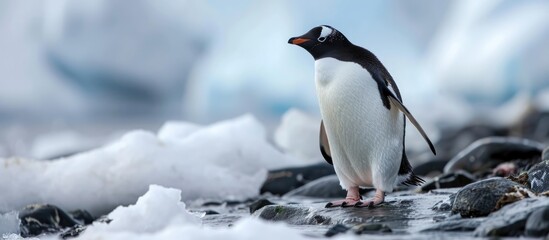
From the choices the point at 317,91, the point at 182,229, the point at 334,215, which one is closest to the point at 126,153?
the point at 317,91

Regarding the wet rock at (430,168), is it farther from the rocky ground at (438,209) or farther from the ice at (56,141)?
the ice at (56,141)

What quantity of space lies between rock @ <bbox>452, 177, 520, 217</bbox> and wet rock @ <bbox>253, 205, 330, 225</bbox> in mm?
652

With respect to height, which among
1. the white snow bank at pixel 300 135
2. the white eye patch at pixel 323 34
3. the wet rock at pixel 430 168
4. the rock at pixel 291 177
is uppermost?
the white snow bank at pixel 300 135

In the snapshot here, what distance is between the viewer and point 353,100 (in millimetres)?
4156

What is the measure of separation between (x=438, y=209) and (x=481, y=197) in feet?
1.43

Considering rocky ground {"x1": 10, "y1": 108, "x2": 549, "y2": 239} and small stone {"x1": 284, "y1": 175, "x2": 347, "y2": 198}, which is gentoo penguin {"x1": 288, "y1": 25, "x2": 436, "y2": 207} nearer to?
rocky ground {"x1": 10, "y1": 108, "x2": 549, "y2": 239}

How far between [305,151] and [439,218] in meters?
8.20

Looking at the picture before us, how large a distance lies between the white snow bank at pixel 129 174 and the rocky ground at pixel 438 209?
1.59 ft

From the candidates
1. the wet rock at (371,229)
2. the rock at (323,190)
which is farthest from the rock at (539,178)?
the rock at (323,190)

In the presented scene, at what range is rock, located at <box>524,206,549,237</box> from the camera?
2.61 m

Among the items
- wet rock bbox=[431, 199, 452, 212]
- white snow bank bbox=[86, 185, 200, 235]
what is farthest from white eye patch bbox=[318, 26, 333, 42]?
white snow bank bbox=[86, 185, 200, 235]

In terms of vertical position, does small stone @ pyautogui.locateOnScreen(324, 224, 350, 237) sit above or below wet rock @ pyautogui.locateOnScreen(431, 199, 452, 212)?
below

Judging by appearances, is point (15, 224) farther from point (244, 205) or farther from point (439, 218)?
point (439, 218)

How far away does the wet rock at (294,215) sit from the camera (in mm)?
3785
